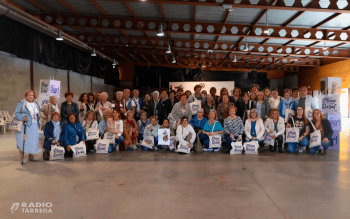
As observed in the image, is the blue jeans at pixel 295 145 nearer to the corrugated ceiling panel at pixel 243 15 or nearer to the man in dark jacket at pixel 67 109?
the corrugated ceiling panel at pixel 243 15

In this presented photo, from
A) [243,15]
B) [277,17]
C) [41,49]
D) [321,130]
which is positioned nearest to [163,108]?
[321,130]

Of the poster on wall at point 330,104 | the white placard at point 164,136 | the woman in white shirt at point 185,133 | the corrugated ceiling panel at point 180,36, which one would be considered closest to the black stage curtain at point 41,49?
the corrugated ceiling panel at point 180,36

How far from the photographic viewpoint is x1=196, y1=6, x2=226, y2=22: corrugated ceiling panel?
896cm

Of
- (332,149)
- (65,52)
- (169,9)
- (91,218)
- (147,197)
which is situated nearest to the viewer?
(91,218)

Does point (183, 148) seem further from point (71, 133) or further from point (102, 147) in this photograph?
point (71, 133)

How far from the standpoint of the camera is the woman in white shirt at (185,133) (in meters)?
6.29

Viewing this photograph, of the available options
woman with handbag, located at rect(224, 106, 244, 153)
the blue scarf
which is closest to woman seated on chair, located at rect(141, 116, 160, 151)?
woman with handbag, located at rect(224, 106, 244, 153)

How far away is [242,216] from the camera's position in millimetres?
2639

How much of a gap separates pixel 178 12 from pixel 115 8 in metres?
2.29

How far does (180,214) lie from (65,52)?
1137cm

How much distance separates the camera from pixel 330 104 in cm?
686

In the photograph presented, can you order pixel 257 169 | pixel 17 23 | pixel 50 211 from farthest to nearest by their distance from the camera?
1. pixel 17 23
2. pixel 257 169
3. pixel 50 211

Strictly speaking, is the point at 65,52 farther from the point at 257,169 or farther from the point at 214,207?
the point at 214,207

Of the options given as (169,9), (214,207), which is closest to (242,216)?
(214,207)
